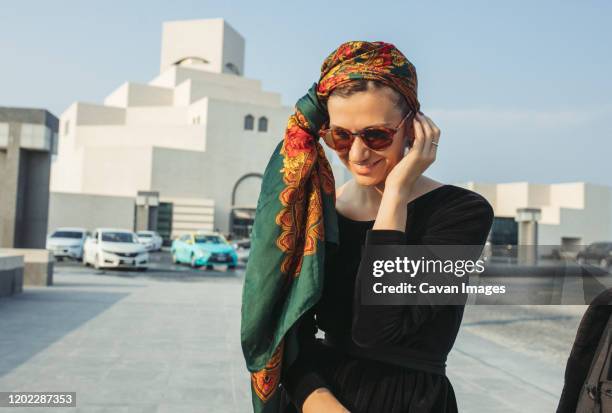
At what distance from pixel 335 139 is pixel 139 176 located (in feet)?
149

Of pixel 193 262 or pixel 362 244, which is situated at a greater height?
pixel 362 244

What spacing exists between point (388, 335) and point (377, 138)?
0.42 m

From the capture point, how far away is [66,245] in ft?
70.8

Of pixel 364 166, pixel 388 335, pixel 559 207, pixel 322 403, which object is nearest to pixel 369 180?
pixel 364 166

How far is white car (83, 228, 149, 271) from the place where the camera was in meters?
18.0

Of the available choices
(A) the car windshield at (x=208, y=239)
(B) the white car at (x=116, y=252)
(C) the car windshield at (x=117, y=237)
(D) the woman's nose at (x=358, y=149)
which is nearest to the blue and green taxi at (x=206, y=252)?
(A) the car windshield at (x=208, y=239)

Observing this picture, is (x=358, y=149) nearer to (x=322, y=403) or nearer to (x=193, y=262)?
(x=322, y=403)

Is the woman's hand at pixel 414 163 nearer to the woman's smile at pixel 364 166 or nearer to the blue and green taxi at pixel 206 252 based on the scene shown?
the woman's smile at pixel 364 166

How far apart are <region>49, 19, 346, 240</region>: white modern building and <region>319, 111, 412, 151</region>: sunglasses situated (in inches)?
1608

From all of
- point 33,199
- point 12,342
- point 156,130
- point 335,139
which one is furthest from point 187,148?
point 335,139

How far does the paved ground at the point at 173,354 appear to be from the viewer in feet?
15.6

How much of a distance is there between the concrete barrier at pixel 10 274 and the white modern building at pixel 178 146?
29699mm

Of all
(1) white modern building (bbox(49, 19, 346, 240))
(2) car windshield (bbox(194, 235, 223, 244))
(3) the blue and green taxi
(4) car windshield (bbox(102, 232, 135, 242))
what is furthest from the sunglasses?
(1) white modern building (bbox(49, 19, 346, 240))

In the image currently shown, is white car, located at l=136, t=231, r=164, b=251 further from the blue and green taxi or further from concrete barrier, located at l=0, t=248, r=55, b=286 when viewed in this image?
concrete barrier, located at l=0, t=248, r=55, b=286
